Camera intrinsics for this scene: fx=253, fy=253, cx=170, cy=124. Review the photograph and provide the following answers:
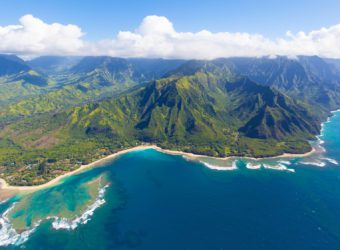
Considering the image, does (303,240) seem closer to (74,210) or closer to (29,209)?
(74,210)

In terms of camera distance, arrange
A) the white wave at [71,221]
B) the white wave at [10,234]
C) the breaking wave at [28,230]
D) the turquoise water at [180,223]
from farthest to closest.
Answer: the white wave at [71,221] → the breaking wave at [28,230] → the white wave at [10,234] → the turquoise water at [180,223]

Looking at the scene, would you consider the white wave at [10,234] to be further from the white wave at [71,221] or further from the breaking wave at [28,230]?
the white wave at [71,221]

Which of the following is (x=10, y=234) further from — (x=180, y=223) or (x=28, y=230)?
(x=180, y=223)

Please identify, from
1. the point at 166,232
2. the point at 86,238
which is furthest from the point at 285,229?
the point at 86,238

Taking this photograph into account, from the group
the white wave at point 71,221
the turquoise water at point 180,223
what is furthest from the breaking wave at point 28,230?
the turquoise water at point 180,223

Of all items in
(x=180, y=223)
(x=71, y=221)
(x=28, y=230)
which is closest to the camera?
(x=180, y=223)

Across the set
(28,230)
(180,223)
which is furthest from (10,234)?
(180,223)

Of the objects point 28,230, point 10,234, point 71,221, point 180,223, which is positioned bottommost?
point 10,234

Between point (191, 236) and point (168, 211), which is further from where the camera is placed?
point (168, 211)
